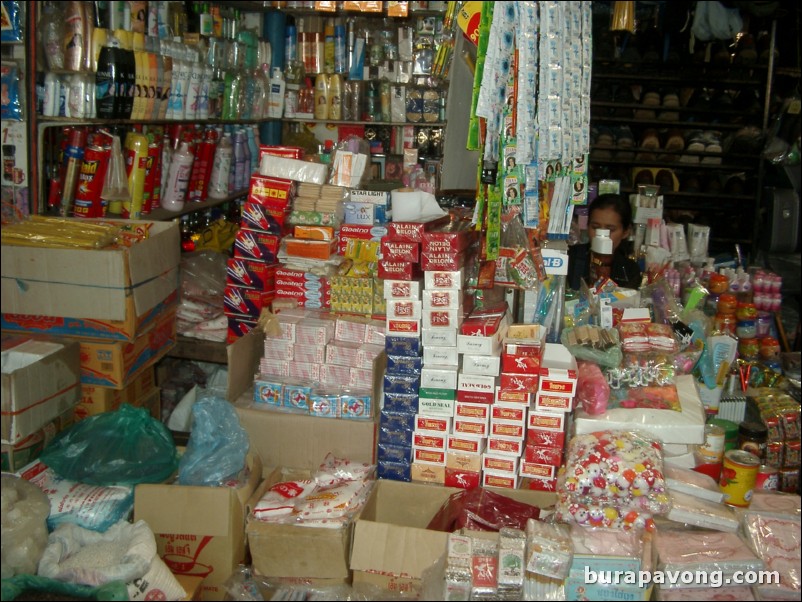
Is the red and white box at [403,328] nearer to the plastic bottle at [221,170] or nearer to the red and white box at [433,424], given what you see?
the red and white box at [433,424]

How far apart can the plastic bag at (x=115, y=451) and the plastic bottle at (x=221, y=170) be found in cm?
209

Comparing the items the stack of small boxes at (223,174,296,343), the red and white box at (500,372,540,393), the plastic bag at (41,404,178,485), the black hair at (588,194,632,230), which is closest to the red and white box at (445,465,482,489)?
the red and white box at (500,372,540,393)

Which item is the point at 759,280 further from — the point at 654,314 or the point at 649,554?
the point at 649,554

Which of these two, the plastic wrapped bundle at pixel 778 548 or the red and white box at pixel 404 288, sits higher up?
the red and white box at pixel 404 288

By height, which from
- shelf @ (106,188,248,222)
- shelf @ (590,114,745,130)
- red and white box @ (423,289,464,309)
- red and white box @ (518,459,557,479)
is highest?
shelf @ (590,114,745,130)

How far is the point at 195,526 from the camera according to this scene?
8.14ft

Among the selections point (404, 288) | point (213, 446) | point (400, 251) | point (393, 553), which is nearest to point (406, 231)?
point (400, 251)

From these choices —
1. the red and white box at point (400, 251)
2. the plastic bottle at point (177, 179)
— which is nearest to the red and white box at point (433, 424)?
the red and white box at point (400, 251)

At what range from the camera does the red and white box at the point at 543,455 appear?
8.93ft

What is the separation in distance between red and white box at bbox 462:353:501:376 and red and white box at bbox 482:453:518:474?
32 centimetres

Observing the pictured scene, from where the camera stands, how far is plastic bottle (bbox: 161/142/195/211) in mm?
3912

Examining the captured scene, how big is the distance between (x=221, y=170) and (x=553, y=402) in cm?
275

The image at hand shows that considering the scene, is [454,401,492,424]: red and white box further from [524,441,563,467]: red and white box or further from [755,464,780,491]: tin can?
[755,464,780,491]: tin can

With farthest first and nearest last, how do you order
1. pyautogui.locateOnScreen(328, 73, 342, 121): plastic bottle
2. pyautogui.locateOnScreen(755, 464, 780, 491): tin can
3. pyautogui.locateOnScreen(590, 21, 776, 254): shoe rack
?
1. pyautogui.locateOnScreen(590, 21, 776, 254): shoe rack
2. pyautogui.locateOnScreen(328, 73, 342, 121): plastic bottle
3. pyautogui.locateOnScreen(755, 464, 780, 491): tin can
